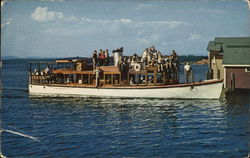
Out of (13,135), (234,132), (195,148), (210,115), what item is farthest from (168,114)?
(13,135)

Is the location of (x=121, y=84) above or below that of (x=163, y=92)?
above

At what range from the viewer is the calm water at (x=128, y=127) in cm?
1705

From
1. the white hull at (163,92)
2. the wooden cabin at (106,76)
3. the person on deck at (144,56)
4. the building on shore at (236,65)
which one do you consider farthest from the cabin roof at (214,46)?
the person on deck at (144,56)

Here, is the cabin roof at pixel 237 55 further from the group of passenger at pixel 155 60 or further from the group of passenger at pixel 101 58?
the group of passenger at pixel 101 58

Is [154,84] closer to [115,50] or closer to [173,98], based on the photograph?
[173,98]

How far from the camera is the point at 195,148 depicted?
17203 millimetres

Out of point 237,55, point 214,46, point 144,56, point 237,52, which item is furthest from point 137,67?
point 214,46

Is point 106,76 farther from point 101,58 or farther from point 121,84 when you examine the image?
point 101,58

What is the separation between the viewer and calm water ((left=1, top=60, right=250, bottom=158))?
1705 cm

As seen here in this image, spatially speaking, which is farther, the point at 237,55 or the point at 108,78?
the point at 237,55

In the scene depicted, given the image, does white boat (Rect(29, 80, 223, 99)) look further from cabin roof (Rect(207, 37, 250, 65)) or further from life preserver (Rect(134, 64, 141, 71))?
cabin roof (Rect(207, 37, 250, 65))

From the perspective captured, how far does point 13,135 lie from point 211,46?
26458mm

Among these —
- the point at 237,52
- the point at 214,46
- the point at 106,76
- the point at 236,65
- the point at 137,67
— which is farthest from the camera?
the point at 214,46

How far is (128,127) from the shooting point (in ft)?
71.9
